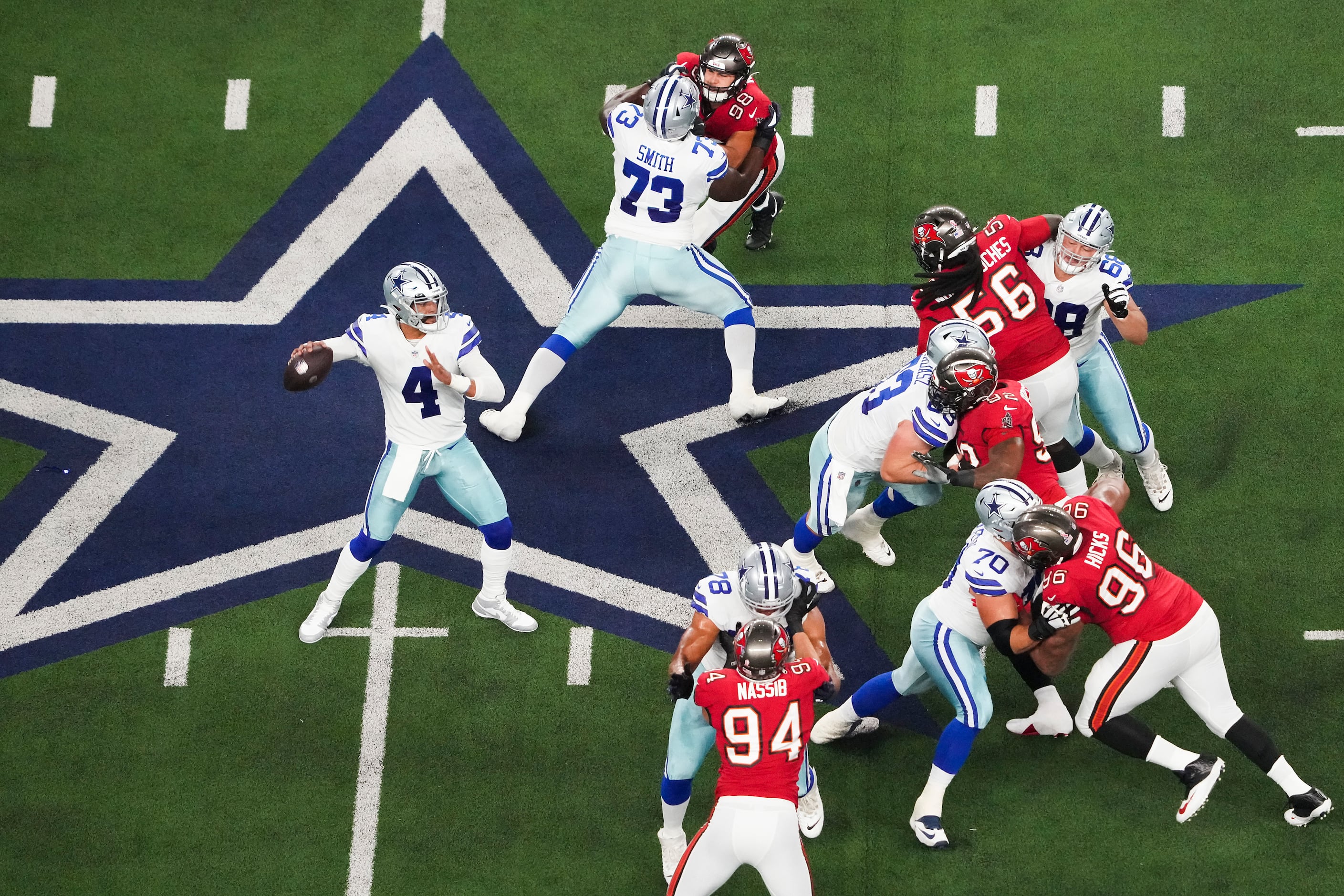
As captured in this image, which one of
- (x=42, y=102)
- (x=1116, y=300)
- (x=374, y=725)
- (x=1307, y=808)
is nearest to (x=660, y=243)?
(x=1116, y=300)

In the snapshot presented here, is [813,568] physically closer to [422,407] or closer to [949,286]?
[949,286]

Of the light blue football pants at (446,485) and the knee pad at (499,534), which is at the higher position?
the light blue football pants at (446,485)

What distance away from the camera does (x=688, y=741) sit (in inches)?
265

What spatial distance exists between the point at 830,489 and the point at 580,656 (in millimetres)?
1652

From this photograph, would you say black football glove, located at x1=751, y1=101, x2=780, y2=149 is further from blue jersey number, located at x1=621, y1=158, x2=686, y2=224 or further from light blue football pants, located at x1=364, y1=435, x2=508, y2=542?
light blue football pants, located at x1=364, y1=435, x2=508, y2=542

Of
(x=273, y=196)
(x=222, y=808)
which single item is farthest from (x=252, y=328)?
(x=222, y=808)

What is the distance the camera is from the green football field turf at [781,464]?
734 centimetres

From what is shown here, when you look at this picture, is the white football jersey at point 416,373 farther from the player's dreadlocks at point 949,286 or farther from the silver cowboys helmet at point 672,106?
the player's dreadlocks at point 949,286

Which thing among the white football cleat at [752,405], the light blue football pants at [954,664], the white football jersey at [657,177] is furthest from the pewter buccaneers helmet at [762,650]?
the white football jersey at [657,177]

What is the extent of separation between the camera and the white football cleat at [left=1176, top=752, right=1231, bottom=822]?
279 inches

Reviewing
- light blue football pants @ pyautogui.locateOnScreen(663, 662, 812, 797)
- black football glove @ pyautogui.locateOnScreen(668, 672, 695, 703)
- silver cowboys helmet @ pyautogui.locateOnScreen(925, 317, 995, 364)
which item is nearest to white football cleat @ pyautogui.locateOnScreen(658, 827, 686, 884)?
light blue football pants @ pyautogui.locateOnScreen(663, 662, 812, 797)

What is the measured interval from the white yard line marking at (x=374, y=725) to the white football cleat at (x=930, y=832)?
2.67 meters

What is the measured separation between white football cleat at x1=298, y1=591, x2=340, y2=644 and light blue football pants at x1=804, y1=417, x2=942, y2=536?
2.59 meters

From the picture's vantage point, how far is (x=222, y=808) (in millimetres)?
7504
